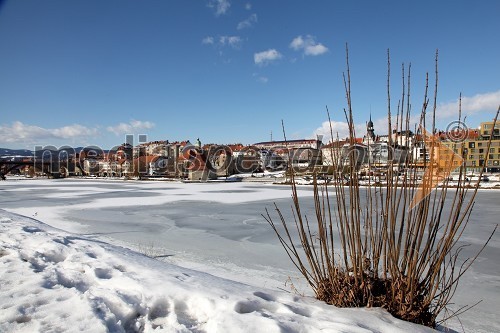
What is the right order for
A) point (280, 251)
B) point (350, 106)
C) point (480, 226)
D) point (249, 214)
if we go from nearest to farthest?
point (350, 106) < point (280, 251) < point (480, 226) < point (249, 214)

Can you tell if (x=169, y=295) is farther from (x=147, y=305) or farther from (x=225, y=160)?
(x=225, y=160)

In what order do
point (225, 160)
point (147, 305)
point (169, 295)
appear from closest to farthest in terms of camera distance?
point (147, 305)
point (169, 295)
point (225, 160)

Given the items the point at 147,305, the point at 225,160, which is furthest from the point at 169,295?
the point at 225,160

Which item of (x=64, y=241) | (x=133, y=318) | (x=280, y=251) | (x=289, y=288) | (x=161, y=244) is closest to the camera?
(x=133, y=318)

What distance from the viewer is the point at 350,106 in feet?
8.00

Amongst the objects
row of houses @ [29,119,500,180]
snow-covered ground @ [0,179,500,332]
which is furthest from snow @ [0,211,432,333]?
row of houses @ [29,119,500,180]

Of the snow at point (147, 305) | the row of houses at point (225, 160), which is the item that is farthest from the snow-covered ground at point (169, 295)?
the row of houses at point (225, 160)

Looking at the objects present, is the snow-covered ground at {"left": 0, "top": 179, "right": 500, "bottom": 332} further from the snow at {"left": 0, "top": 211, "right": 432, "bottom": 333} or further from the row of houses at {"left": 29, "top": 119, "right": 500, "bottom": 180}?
the row of houses at {"left": 29, "top": 119, "right": 500, "bottom": 180}

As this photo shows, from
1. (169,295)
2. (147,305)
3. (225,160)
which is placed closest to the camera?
(147,305)

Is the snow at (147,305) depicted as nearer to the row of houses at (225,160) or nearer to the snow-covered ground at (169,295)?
the snow-covered ground at (169,295)

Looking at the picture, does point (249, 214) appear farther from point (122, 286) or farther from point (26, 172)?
point (26, 172)

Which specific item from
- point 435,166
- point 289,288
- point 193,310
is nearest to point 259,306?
point 193,310

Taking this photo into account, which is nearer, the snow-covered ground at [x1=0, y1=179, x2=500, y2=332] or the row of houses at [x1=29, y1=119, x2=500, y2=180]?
the snow-covered ground at [x1=0, y1=179, x2=500, y2=332]

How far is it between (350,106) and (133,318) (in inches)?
86.3
